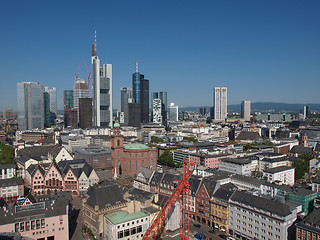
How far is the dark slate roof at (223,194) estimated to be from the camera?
4309 cm

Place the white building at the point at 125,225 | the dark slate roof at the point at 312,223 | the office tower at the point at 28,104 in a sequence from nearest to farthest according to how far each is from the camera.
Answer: the dark slate roof at the point at 312,223 < the white building at the point at 125,225 < the office tower at the point at 28,104

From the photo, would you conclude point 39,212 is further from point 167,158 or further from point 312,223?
point 167,158

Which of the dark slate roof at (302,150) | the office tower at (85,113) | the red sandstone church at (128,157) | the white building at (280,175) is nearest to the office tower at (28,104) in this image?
the office tower at (85,113)

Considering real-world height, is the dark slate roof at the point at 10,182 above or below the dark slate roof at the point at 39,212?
below

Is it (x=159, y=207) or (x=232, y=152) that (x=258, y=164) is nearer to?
(x=232, y=152)

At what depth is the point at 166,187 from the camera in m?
53.5

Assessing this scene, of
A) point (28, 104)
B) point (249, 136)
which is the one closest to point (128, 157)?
point (249, 136)

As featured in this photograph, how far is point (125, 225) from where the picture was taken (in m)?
36.7

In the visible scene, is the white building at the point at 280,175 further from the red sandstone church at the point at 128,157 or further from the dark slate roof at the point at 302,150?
the dark slate roof at the point at 302,150

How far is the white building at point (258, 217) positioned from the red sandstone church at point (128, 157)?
3626cm

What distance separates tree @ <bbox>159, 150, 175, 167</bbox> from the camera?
285 ft

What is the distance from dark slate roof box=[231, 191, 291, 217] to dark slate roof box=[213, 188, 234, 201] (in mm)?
807

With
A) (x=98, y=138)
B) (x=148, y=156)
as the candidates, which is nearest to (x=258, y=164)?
(x=148, y=156)

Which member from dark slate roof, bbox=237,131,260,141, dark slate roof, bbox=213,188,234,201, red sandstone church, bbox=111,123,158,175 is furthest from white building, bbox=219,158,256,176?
dark slate roof, bbox=237,131,260,141
